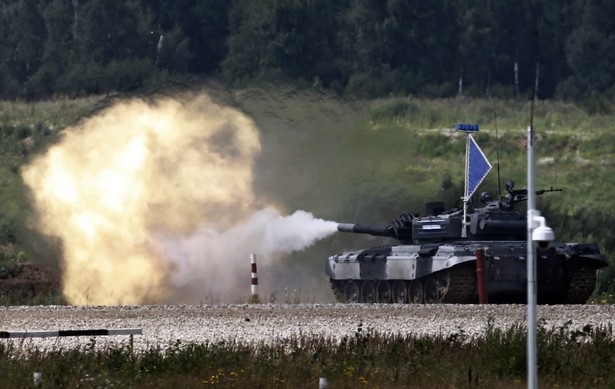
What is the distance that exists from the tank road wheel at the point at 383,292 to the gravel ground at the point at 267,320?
497 centimetres

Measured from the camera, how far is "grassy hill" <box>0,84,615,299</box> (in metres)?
38.4

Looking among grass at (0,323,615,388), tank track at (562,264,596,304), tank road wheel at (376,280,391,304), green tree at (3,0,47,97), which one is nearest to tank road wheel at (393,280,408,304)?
tank road wheel at (376,280,391,304)

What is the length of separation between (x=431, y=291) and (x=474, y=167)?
2.86m

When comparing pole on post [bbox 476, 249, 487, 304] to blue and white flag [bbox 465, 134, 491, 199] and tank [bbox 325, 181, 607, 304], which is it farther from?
blue and white flag [bbox 465, 134, 491, 199]

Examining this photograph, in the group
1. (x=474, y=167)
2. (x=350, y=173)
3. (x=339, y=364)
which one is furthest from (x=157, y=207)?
(x=339, y=364)

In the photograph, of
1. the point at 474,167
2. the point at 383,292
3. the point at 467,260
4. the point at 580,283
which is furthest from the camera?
the point at 383,292

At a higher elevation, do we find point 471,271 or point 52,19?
point 52,19

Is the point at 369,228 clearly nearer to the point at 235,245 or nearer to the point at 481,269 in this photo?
the point at 235,245

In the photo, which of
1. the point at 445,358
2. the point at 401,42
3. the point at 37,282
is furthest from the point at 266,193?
the point at 401,42

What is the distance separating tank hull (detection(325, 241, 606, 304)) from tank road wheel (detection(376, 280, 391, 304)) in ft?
0.36

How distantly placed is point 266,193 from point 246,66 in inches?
548

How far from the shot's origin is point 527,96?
6091 cm

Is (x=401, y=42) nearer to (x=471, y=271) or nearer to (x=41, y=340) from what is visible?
(x=471, y=271)

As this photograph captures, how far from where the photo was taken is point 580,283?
33.0 metres
